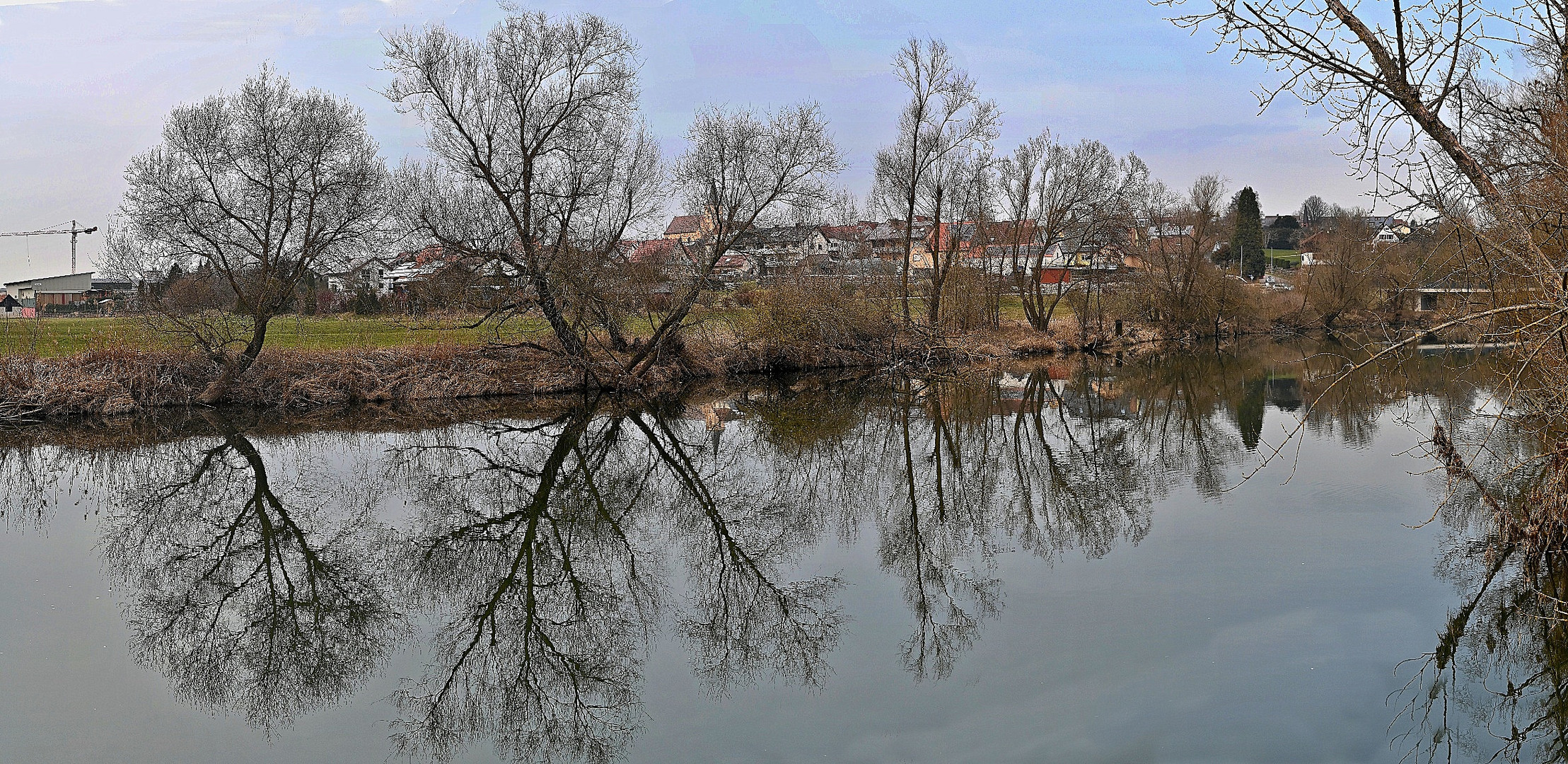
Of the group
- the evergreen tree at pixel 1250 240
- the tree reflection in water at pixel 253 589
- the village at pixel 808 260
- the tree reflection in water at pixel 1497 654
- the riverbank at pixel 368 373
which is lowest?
the tree reflection in water at pixel 253 589

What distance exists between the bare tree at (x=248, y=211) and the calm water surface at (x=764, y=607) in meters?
5.18

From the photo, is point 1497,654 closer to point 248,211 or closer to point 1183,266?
point 248,211

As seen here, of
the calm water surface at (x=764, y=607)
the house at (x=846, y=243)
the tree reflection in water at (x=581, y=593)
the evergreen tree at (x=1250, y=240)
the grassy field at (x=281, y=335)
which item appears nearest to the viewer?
the calm water surface at (x=764, y=607)

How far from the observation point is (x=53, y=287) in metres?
68.2

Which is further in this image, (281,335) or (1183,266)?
(1183,266)

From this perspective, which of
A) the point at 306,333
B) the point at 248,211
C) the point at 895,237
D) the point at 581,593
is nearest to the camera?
the point at 581,593

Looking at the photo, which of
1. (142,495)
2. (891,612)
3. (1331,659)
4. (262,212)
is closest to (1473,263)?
(1331,659)

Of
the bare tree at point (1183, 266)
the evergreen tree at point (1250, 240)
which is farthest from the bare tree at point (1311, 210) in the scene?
the bare tree at point (1183, 266)

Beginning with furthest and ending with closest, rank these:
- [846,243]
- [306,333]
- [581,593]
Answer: [846,243] < [306,333] < [581,593]

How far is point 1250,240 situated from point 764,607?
240ft

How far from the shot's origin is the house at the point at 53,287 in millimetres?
63237

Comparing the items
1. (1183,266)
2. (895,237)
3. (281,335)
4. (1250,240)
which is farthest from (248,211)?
(1250,240)

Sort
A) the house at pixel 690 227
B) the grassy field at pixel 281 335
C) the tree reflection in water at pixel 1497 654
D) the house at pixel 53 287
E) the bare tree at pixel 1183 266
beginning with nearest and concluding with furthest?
the tree reflection in water at pixel 1497 654, the grassy field at pixel 281 335, the house at pixel 690 227, the bare tree at pixel 1183 266, the house at pixel 53 287

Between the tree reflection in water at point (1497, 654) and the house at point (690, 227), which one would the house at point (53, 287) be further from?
the tree reflection in water at point (1497, 654)
